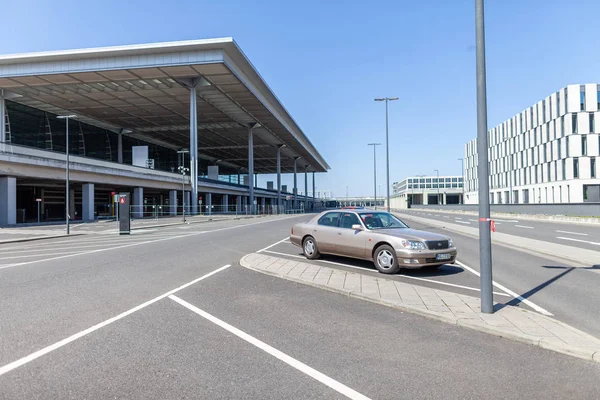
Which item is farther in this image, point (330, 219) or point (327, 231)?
point (330, 219)

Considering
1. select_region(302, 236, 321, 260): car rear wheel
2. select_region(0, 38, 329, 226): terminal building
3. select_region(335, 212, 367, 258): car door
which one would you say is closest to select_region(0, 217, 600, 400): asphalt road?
select_region(335, 212, 367, 258): car door

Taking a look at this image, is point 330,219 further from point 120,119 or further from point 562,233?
point 120,119

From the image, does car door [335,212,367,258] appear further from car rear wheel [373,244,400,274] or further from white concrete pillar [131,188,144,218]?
white concrete pillar [131,188,144,218]

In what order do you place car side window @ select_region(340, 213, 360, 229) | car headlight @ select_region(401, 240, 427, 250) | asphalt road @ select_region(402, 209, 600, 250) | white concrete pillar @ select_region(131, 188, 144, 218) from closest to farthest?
car headlight @ select_region(401, 240, 427, 250), car side window @ select_region(340, 213, 360, 229), asphalt road @ select_region(402, 209, 600, 250), white concrete pillar @ select_region(131, 188, 144, 218)

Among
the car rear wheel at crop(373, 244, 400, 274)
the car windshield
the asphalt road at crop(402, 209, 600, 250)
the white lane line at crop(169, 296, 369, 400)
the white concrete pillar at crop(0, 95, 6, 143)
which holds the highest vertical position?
the white concrete pillar at crop(0, 95, 6, 143)

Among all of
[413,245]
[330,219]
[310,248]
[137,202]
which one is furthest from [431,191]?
[413,245]

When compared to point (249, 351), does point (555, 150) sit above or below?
above

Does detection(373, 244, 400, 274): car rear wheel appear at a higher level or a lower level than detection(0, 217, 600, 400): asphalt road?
higher

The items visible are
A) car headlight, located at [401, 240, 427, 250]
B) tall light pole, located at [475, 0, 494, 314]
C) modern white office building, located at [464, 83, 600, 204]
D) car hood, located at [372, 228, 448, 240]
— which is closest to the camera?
tall light pole, located at [475, 0, 494, 314]

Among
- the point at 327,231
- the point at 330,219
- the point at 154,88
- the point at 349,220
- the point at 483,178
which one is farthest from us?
the point at 154,88

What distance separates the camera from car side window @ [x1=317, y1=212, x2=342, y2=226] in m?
11.2

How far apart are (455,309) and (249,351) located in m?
3.30

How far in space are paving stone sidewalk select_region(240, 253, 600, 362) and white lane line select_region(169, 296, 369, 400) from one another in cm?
253

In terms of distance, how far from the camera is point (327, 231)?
11148 mm
